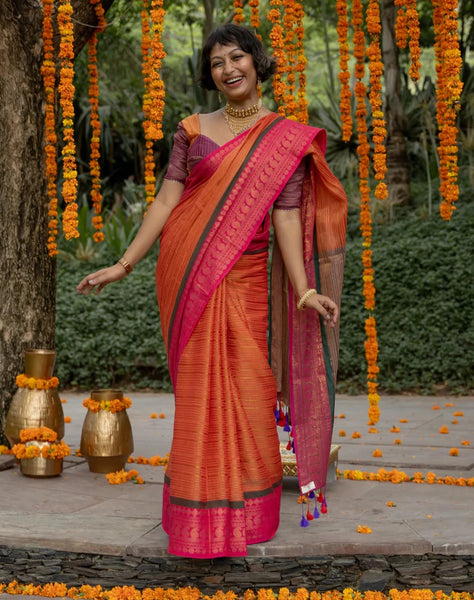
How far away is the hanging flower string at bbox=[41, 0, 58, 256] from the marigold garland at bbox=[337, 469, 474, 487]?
2.10 metres

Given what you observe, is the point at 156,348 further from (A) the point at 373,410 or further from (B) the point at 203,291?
(B) the point at 203,291

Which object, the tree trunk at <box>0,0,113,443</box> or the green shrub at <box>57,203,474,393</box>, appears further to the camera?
the green shrub at <box>57,203,474,393</box>

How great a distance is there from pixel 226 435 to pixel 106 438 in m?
1.39

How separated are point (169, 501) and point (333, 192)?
1422 millimetres

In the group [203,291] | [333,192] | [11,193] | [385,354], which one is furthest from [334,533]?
[385,354]

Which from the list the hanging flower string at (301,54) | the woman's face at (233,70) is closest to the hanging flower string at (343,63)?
the hanging flower string at (301,54)

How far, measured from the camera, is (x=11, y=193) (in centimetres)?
447

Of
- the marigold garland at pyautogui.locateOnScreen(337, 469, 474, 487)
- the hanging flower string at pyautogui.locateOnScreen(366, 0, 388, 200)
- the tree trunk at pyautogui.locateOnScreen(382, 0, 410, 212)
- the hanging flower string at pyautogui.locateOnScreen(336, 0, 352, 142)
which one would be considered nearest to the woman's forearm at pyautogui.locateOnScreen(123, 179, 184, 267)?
the hanging flower string at pyautogui.locateOnScreen(366, 0, 388, 200)

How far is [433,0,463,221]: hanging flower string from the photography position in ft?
10.8

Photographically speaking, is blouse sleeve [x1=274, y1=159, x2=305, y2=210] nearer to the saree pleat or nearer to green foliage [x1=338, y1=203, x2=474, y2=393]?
the saree pleat

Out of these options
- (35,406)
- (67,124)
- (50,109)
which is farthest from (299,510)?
(50,109)

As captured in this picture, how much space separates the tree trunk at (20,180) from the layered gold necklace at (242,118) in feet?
5.69

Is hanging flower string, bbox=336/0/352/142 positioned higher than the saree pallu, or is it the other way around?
hanging flower string, bbox=336/0/352/142

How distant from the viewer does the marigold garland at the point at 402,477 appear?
3.96m
